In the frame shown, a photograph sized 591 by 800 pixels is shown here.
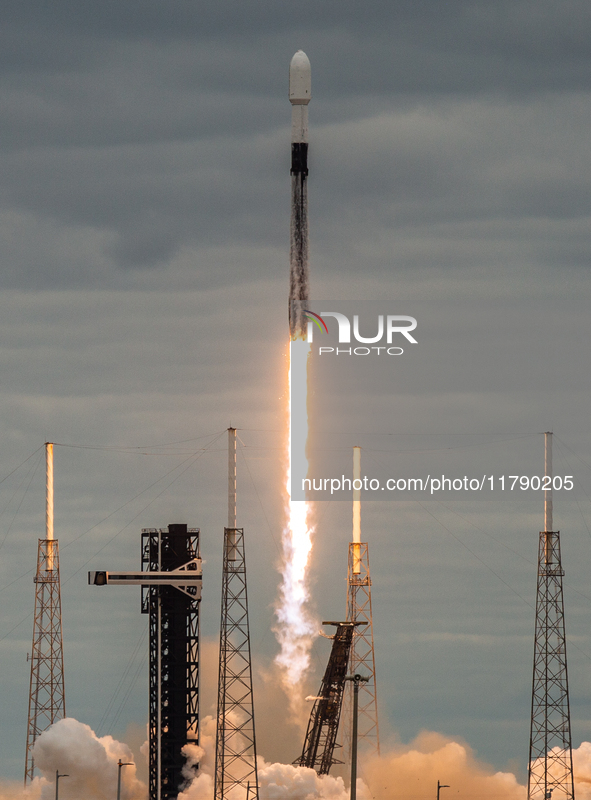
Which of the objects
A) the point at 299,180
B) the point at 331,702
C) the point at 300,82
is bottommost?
the point at 331,702

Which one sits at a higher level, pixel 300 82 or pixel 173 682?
pixel 300 82

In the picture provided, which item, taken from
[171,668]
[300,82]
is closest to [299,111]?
[300,82]

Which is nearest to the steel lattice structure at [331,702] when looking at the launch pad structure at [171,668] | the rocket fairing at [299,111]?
the launch pad structure at [171,668]

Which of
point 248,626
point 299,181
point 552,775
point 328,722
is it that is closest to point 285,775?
point 328,722

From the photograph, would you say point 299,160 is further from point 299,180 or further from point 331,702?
point 331,702

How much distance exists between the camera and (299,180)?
5704 inches

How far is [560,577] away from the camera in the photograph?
138 meters

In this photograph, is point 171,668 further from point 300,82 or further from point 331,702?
point 300,82

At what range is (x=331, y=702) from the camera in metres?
139

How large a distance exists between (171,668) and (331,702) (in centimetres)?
1302

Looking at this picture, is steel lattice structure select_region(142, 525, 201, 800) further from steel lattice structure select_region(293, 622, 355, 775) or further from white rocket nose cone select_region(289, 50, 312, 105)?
white rocket nose cone select_region(289, 50, 312, 105)

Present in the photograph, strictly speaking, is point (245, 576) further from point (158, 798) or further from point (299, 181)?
point (299, 181)

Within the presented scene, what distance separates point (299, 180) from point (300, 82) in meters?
8.11

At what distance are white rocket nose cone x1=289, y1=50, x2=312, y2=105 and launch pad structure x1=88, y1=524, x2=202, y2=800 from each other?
38501 mm
